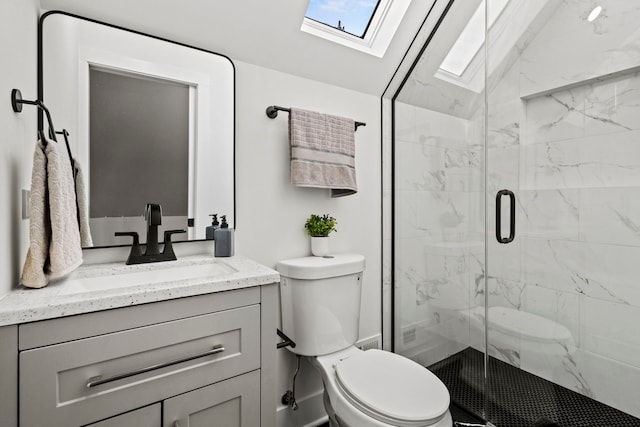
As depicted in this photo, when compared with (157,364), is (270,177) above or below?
above

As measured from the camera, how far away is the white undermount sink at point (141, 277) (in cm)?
106

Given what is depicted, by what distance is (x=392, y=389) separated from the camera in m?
1.23

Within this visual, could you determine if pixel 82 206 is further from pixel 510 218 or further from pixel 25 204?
pixel 510 218

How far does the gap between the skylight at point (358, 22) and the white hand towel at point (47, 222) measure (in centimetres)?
119

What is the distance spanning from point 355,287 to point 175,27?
4.58 feet

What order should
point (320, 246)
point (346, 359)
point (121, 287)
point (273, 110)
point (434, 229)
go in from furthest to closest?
1. point (434, 229)
2. point (320, 246)
3. point (273, 110)
4. point (346, 359)
5. point (121, 287)

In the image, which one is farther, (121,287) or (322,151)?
(322,151)

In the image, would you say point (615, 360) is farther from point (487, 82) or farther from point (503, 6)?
point (503, 6)

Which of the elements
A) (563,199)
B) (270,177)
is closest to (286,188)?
(270,177)

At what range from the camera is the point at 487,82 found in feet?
4.99

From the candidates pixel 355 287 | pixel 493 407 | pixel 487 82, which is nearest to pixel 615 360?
pixel 493 407

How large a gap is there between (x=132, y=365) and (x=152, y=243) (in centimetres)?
54

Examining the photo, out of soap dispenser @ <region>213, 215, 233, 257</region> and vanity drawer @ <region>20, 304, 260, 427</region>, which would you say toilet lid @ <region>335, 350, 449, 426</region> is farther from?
soap dispenser @ <region>213, 215, 233, 257</region>

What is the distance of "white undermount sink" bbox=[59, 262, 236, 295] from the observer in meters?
1.06
